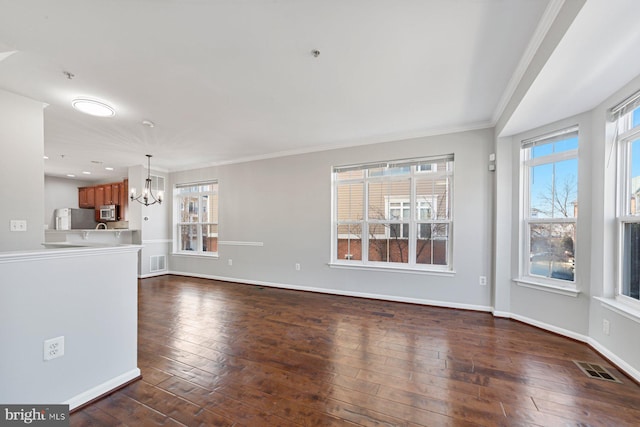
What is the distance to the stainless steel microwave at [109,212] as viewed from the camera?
669cm

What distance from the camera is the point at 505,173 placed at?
11.0 ft

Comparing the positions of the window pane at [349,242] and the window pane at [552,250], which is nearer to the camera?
the window pane at [552,250]

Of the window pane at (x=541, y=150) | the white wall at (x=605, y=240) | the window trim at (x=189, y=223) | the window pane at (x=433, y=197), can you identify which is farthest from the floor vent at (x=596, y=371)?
the window trim at (x=189, y=223)

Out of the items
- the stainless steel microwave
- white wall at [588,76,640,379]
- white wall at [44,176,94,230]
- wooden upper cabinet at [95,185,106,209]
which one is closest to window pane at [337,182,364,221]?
white wall at [588,76,640,379]

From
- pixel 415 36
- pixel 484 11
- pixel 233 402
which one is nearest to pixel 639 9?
pixel 484 11

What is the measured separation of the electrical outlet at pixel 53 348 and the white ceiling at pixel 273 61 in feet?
6.84

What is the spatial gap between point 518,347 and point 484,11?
2.94 meters

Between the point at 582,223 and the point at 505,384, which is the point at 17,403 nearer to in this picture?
the point at 505,384

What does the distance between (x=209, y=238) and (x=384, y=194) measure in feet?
13.7

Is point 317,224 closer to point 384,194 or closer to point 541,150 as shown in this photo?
point 384,194

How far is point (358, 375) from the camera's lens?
6.85ft

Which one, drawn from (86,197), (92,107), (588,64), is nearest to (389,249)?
(588,64)

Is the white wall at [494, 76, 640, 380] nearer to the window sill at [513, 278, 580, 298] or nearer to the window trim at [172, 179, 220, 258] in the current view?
the window sill at [513, 278, 580, 298]

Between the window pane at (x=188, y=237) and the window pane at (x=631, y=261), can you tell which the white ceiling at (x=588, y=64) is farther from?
the window pane at (x=188, y=237)
